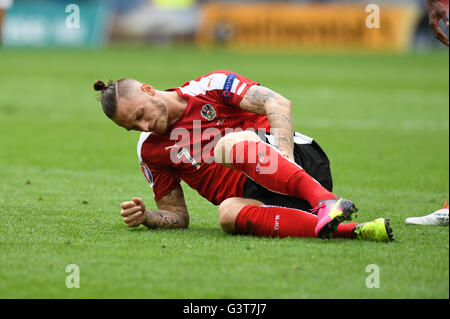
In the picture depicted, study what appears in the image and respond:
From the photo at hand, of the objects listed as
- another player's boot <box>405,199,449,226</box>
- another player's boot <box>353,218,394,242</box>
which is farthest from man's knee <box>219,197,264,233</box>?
another player's boot <box>405,199,449,226</box>

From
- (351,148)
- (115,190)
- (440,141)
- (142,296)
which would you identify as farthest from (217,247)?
(440,141)

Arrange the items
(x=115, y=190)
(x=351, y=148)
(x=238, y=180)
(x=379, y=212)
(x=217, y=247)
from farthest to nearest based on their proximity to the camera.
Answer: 1. (x=351, y=148)
2. (x=115, y=190)
3. (x=379, y=212)
4. (x=238, y=180)
5. (x=217, y=247)

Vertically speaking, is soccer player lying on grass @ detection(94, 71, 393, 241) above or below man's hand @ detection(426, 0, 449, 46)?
below

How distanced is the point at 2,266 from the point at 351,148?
6735 millimetres

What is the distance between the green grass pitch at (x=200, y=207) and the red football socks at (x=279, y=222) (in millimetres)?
89

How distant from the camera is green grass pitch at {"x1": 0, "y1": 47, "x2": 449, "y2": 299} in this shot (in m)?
3.80

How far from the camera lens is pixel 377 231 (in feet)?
15.1

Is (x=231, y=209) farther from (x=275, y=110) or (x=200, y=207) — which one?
(x=200, y=207)

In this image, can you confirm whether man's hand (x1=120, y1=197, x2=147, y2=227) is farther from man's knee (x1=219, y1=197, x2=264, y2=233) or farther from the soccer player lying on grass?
man's knee (x1=219, y1=197, x2=264, y2=233)

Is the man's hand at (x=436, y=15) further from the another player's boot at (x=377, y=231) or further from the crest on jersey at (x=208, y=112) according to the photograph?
the crest on jersey at (x=208, y=112)

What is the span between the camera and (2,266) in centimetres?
408

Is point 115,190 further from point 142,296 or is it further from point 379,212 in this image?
point 142,296

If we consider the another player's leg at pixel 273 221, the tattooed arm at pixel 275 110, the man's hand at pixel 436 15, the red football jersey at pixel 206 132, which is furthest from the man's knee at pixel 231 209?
the man's hand at pixel 436 15
